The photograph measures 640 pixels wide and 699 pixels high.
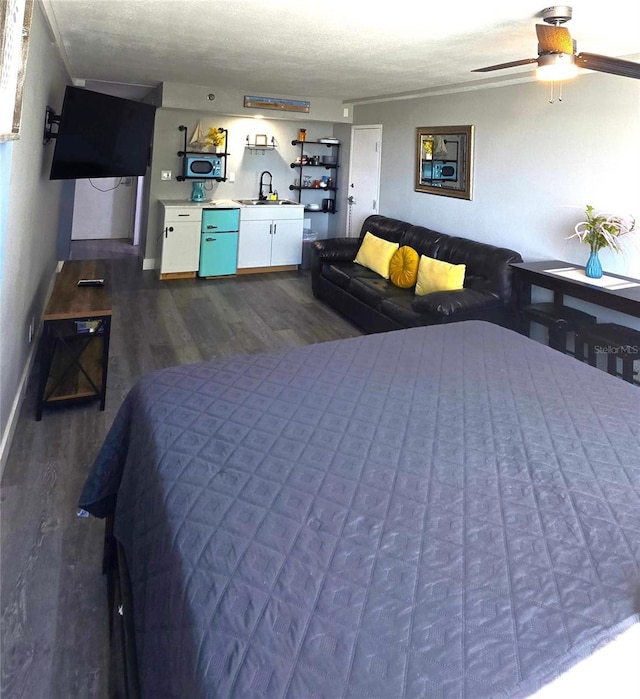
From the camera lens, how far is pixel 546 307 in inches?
154

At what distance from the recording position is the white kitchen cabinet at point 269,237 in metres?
6.63

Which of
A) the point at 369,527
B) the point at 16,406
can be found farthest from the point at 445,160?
the point at 369,527

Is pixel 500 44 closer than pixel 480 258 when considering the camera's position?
Yes

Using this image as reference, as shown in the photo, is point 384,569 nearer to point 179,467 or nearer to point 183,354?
point 179,467

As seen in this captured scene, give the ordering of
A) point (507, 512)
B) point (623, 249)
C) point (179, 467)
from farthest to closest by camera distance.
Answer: point (623, 249) < point (179, 467) < point (507, 512)

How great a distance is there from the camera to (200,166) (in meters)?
6.42

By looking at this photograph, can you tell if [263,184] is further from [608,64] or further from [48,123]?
[608,64]

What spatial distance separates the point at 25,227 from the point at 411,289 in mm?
3236

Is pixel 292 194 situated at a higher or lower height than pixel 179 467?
higher

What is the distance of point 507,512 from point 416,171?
200 inches

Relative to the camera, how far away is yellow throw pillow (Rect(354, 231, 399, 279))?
522 centimetres

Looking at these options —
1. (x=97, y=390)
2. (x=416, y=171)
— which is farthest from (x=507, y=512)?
(x=416, y=171)

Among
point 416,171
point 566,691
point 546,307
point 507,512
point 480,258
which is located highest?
point 416,171

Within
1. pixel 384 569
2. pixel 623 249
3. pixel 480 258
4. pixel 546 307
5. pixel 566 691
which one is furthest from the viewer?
pixel 480 258
